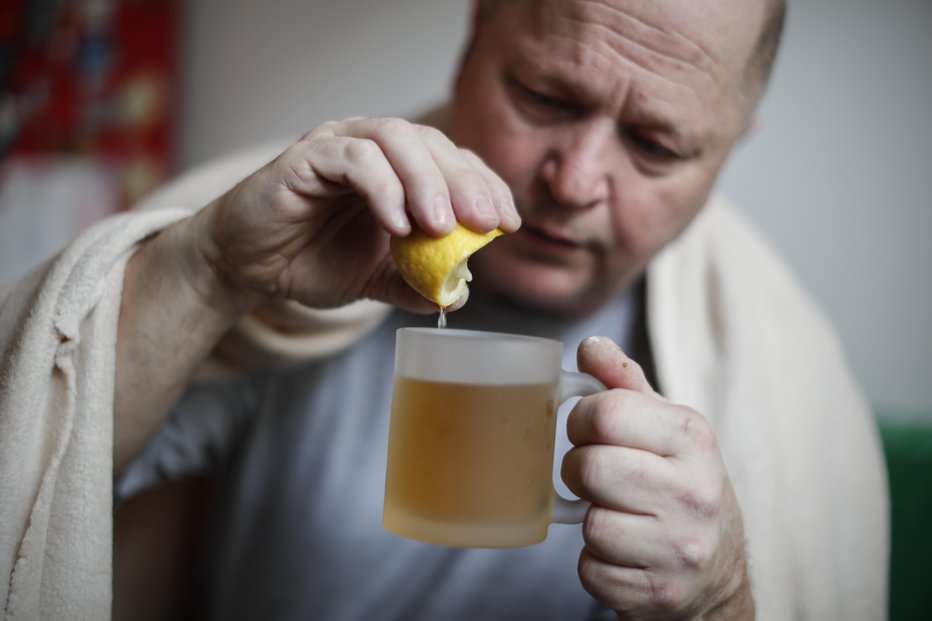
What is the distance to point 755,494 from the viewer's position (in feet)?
3.64

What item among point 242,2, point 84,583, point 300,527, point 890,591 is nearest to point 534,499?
point 84,583

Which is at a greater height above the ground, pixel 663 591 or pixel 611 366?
pixel 611 366

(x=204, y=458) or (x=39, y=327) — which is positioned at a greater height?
(x=39, y=327)

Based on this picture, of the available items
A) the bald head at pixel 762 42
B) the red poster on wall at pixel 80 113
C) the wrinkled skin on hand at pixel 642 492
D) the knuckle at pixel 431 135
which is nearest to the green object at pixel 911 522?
the bald head at pixel 762 42

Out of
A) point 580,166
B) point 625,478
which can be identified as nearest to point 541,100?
point 580,166

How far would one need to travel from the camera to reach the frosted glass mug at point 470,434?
2.07 feet

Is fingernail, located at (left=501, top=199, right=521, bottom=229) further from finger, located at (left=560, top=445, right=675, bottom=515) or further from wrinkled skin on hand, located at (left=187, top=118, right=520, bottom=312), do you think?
finger, located at (left=560, top=445, right=675, bottom=515)

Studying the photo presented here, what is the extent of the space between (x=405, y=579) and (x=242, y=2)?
5.22ft

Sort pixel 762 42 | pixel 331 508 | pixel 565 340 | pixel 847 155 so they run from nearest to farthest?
1. pixel 762 42
2. pixel 331 508
3. pixel 565 340
4. pixel 847 155

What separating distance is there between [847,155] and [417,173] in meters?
1.32

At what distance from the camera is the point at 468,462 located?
64cm

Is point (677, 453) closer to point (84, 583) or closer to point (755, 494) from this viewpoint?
point (755, 494)

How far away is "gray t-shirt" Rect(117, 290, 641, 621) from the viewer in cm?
115

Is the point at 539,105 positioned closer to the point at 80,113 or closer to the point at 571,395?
the point at 571,395
